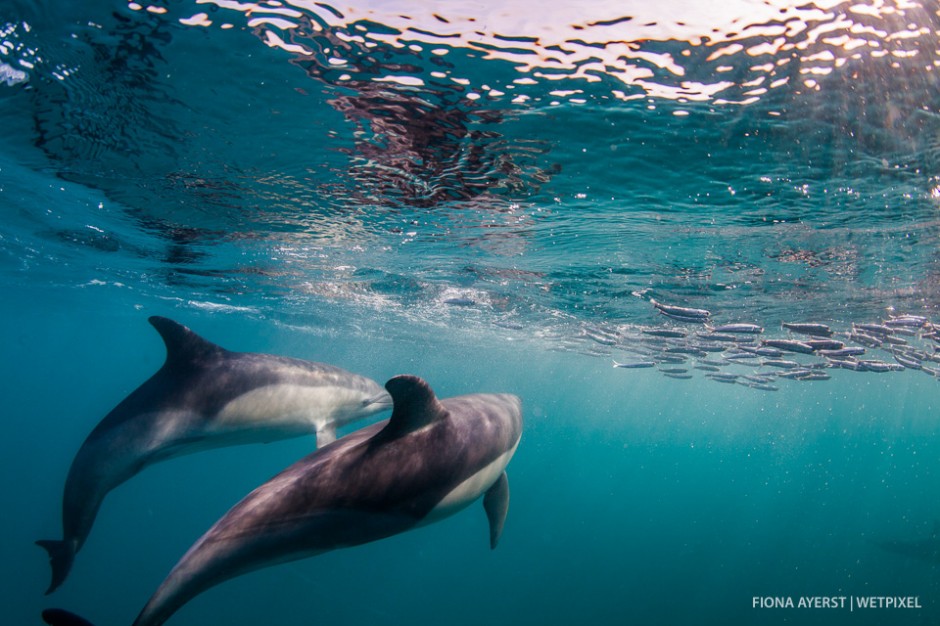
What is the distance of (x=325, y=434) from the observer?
24.8ft

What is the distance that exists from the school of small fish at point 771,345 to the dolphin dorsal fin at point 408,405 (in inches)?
208

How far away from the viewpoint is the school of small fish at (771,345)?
9578 mm

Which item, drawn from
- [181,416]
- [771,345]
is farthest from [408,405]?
[771,345]

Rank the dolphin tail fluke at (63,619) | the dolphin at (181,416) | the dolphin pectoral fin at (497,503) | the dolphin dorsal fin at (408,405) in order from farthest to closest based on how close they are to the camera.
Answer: the dolphin pectoral fin at (497,503) < the dolphin at (181,416) < the dolphin dorsal fin at (408,405) < the dolphin tail fluke at (63,619)

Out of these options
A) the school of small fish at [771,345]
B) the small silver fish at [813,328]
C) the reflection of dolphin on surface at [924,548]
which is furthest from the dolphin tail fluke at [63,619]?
the reflection of dolphin on surface at [924,548]

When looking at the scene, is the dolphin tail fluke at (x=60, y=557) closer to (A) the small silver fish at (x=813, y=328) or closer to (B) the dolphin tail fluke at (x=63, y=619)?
(B) the dolphin tail fluke at (x=63, y=619)

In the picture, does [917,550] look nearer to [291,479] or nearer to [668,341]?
[668,341]

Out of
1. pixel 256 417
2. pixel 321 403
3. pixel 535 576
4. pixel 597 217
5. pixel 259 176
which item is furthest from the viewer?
pixel 535 576

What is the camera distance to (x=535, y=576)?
3284cm

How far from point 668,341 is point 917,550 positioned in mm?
18605

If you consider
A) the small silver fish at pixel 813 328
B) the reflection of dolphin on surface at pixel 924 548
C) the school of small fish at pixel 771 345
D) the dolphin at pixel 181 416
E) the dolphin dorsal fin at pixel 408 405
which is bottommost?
the reflection of dolphin on surface at pixel 924 548

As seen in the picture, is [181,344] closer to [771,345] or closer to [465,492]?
[465,492]

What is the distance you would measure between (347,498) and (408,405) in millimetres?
822

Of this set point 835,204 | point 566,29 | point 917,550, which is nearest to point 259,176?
point 566,29
